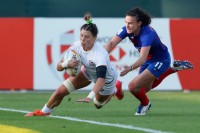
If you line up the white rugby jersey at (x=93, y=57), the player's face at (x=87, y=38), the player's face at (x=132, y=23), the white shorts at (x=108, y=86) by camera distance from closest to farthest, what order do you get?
the white rugby jersey at (x=93, y=57) → the player's face at (x=87, y=38) → the white shorts at (x=108, y=86) → the player's face at (x=132, y=23)

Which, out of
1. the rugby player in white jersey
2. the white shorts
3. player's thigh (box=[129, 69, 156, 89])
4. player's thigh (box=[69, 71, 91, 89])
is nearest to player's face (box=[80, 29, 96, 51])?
the rugby player in white jersey

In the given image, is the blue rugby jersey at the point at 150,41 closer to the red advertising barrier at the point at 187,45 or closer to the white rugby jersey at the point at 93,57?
the white rugby jersey at the point at 93,57

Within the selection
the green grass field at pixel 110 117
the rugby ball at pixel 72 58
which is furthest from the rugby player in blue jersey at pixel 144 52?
the rugby ball at pixel 72 58

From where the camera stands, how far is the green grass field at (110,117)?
1159cm

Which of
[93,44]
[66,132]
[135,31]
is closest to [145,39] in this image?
[135,31]

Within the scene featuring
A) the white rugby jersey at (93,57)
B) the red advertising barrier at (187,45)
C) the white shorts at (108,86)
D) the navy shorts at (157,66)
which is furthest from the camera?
the red advertising barrier at (187,45)

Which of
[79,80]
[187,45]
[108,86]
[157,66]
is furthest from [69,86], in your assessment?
[187,45]

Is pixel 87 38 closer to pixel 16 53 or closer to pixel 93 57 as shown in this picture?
pixel 93 57

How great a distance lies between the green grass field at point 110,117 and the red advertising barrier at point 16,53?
209 centimetres

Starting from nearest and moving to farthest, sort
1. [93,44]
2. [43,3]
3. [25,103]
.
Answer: [93,44], [25,103], [43,3]

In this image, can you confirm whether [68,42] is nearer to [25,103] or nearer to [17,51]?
[17,51]

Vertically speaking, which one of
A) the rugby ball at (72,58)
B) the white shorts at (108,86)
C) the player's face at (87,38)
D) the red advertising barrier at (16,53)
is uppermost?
the player's face at (87,38)

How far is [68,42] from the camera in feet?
73.7

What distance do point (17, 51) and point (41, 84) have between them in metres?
1.03
